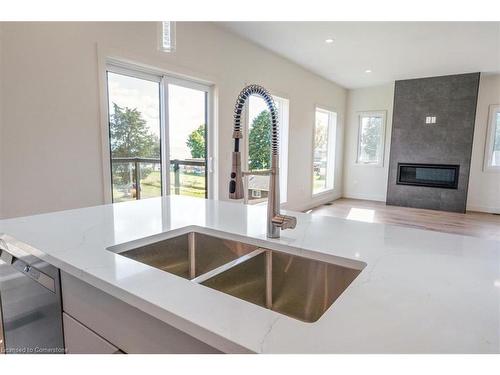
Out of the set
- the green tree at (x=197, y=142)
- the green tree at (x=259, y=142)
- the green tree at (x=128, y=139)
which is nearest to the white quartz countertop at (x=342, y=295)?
the green tree at (x=128, y=139)

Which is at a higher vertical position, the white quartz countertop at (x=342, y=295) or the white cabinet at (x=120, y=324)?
the white quartz countertop at (x=342, y=295)

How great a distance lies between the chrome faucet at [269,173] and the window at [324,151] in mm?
5420

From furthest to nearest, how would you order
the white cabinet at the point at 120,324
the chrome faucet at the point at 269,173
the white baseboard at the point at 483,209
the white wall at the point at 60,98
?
the white baseboard at the point at 483,209 < the white wall at the point at 60,98 < the chrome faucet at the point at 269,173 < the white cabinet at the point at 120,324

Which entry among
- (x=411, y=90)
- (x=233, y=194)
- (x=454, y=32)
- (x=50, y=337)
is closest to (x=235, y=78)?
(x=454, y=32)

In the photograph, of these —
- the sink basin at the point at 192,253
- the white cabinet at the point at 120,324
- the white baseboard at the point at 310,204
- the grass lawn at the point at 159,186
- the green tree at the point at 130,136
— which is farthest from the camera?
the white baseboard at the point at 310,204

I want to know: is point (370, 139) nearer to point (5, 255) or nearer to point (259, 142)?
point (259, 142)

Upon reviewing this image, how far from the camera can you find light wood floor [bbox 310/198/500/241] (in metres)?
4.87

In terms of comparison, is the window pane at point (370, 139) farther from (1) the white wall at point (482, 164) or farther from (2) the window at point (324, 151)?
(1) the white wall at point (482, 164)

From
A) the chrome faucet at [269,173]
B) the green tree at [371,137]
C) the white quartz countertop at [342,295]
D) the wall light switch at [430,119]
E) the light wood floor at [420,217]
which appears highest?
the wall light switch at [430,119]

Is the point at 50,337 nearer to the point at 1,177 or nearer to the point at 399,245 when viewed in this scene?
the point at 399,245

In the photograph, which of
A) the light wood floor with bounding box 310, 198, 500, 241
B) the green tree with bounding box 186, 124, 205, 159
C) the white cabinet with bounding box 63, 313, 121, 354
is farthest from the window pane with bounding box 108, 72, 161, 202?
the light wood floor with bounding box 310, 198, 500, 241

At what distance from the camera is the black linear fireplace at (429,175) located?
6196 millimetres

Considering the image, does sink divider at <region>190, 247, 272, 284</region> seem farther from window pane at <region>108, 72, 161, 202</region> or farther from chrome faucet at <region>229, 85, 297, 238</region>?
window pane at <region>108, 72, 161, 202</region>

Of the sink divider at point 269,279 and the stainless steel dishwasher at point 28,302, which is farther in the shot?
the sink divider at point 269,279
